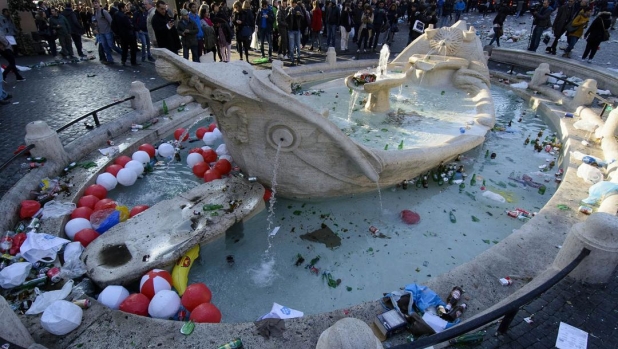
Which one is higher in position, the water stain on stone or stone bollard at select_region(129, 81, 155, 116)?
stone bollard at select_region(129, 81, 155, 116)

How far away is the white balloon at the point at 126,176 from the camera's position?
526 centimetres

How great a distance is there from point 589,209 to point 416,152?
86.2 inches

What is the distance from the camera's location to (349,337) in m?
1.76

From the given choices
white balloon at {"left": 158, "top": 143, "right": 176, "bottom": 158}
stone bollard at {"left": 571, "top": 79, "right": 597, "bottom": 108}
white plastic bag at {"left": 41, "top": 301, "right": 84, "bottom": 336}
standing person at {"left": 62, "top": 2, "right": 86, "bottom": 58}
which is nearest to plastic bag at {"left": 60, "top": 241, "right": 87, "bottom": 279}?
white plastic bag at {"left": 41, "top": 301, "right": 84, "bottom": 336}

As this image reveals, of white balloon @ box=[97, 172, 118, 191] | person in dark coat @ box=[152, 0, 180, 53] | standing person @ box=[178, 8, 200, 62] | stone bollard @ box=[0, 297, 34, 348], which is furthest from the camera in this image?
person in dark coat @ box=[152, 0, 180, 53]

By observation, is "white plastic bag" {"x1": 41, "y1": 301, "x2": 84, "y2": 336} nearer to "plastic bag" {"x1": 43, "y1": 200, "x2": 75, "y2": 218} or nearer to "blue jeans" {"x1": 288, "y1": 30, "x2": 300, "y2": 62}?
"plastic bag" {"x1": 43, "y1": 200, "x2": 75, "y2": 218}

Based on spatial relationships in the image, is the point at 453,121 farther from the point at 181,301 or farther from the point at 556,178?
the point at 181,301

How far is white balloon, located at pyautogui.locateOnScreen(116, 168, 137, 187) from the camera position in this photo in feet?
17.3

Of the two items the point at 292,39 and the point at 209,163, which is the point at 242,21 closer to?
the point at 292,39

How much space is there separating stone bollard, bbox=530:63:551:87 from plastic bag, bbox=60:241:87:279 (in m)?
11.1

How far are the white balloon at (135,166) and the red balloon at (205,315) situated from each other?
314cm

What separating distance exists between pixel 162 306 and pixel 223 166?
103 inches

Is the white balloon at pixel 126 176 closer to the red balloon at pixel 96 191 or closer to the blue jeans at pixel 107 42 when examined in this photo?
the red balloon at pixel 96 191

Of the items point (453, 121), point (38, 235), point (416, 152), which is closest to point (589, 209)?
point (416, 152)
